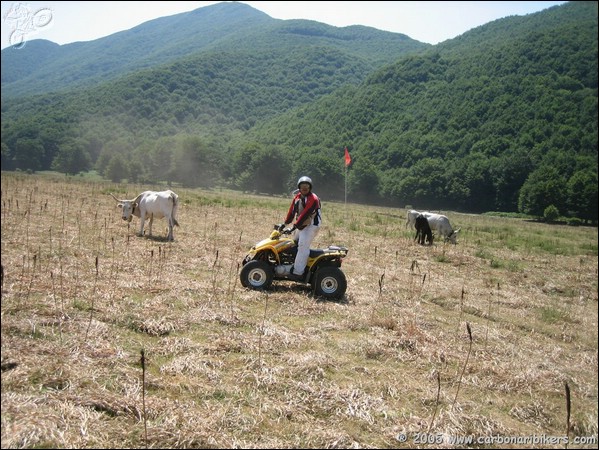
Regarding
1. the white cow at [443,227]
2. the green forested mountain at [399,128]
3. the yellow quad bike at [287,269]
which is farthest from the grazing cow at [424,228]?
the green forested mountain at [399,128]

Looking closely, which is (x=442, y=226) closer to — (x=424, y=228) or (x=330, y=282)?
(x=424, y=228)

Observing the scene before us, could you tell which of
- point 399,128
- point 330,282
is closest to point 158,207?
point 330,282

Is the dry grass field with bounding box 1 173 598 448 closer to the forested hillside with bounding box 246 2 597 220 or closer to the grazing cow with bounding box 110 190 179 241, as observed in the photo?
the grazing cow with bounding box 110 190 179 241

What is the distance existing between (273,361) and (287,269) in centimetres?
322

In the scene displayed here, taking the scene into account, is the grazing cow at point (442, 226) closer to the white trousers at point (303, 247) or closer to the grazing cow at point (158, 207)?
the grazing cow at point (158, 207)

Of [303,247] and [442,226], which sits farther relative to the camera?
[442,226]

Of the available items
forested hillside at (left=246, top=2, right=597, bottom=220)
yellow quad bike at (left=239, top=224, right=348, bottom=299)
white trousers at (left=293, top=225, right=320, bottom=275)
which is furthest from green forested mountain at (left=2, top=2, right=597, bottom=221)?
white trousers at (left=293, top=225, right=320, bottom=275)

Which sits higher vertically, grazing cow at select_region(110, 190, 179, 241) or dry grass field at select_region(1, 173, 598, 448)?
grazing cow at select_region(110, 190, 179, 241)

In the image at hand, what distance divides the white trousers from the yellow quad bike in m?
0.16

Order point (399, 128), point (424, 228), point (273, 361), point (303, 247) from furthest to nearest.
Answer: point (399, 128) → point (424, 228) → point (303, 247) → point (273, 361)

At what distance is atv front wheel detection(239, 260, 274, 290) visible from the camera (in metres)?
7.95

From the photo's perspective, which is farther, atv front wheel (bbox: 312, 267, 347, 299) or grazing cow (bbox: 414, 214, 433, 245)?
grazing cow (bbox: 414, 214, 433, 245)

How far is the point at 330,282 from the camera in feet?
26.3

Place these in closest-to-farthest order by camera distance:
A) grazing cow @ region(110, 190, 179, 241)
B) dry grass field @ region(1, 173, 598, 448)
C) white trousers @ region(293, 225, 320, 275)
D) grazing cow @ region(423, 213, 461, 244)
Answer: dry grass field @ region(1, 173, 598, 448) < white trousers @ region(293, 225, 320, 275) < grazing cow @ region(110, 190, 179, 241) < grazing cow @ region(423, 213, 461, 244)
